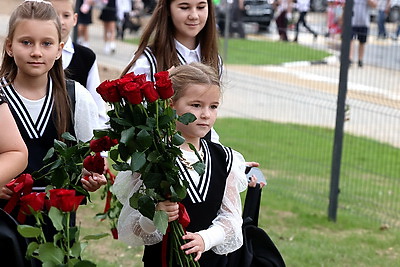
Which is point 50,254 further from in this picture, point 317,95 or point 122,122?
point 317,95

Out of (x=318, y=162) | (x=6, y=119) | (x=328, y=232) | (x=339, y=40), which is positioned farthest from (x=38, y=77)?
(x=318, y=162)

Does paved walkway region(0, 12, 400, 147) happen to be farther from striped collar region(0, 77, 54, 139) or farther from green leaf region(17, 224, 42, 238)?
green leaf region(17, 224, 42, 238)

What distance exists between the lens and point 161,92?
3260 millimetres

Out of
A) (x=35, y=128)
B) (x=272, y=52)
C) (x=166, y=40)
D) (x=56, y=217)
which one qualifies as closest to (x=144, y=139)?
(x=56, y=217)

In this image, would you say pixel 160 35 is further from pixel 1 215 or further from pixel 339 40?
pixel 339 40

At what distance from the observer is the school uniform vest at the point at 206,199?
3.72 meters

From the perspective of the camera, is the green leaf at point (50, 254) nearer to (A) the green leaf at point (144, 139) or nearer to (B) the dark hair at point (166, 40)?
(A) the green leaf at point (144, 139)

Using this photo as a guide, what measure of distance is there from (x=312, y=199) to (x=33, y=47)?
460cm

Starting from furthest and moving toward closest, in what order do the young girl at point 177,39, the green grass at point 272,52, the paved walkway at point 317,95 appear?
1. the green grass at point 272,52
2. the paved walkway at point 317,95
3. the young girl at point 177,39

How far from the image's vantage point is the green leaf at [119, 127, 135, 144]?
315 cm

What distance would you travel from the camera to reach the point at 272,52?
28.4 ft

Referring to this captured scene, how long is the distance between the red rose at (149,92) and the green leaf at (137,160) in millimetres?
197

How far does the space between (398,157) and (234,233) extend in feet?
19.3

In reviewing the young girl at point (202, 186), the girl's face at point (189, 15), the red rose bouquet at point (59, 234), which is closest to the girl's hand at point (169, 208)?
the young girl at point (202, 186)
